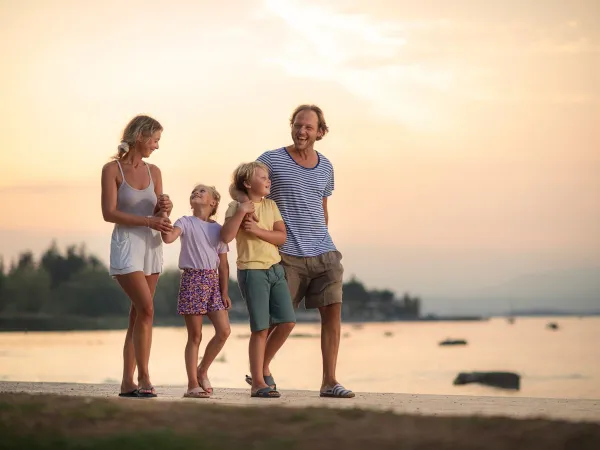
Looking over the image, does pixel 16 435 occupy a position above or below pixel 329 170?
below

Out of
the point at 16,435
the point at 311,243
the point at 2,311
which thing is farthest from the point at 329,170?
the point at 2,311

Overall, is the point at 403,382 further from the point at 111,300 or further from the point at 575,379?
the point at 111,300

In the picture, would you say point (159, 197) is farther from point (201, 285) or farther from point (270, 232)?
point (270, 232)

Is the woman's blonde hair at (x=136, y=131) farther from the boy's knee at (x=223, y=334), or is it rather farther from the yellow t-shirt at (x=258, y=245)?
the boy's knee at (x=223, y=334)

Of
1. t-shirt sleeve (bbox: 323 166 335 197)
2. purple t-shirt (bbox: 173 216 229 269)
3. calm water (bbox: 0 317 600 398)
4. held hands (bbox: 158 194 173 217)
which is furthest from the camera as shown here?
calm water (bbox: 0 317 600 398)

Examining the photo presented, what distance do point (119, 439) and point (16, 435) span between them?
63 cm

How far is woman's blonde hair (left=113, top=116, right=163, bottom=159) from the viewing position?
8.19 metres

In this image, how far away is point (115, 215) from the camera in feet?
26.4

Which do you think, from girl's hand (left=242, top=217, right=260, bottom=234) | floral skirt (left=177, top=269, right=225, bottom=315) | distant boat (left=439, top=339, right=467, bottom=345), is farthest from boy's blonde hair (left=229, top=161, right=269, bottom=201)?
distant boat (left=439, top=339, right=467, bottom=345)

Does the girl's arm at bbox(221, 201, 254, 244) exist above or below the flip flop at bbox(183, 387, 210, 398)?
above

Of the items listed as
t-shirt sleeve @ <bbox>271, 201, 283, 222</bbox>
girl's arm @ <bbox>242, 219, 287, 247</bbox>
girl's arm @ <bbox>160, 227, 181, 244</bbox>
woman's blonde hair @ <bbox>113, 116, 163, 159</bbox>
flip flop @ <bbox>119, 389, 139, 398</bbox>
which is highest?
woman's blonde hair @ <bbox>113, 116, 163, 159</bbox>

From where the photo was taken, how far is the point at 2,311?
7138 centimetres

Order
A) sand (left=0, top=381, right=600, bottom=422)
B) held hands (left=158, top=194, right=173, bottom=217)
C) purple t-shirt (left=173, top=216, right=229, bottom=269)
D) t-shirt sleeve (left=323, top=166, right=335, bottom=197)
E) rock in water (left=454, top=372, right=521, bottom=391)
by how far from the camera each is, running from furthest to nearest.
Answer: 1. rock in water (left=454, top=372, right=521, bottom=391)
2. t-shirt sleeve (left=323, top=166, right=335, bottom=197)
3. purple t-shirt (left=173, top=216, right=229, bottom=269)
4. held hands (left=158, top=194, right=173, bottom=217)
5. sand (left=0, top=381, right=600, bottom=422)

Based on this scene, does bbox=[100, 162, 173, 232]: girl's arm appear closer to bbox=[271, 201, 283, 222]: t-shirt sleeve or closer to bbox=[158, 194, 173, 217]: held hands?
bbox=[158, 194, 173, 217]: held hands
